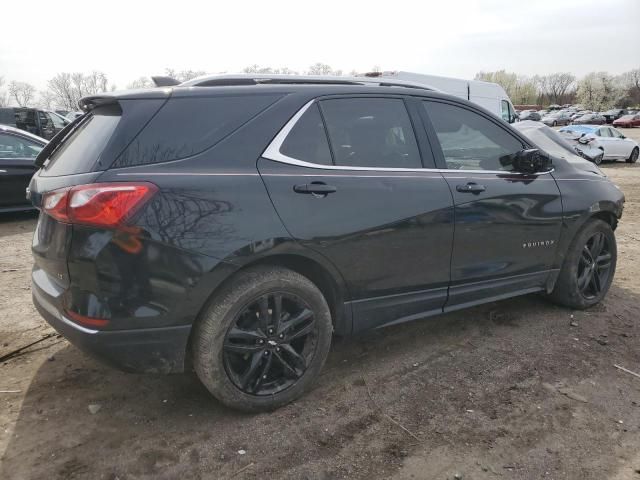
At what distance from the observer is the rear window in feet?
8.20

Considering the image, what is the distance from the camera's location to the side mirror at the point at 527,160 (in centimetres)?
372

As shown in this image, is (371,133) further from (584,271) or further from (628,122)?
(628,122)

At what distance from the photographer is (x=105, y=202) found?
7.54ft

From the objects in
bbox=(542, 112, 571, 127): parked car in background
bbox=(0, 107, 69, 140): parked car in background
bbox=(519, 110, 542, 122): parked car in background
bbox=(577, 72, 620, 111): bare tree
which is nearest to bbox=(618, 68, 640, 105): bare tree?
bbox=(577, 72, 620, 111): bare tree

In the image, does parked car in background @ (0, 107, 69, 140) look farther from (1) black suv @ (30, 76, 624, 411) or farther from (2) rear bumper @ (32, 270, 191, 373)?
(2) rear bumper @ (32, 270, 191, 373)

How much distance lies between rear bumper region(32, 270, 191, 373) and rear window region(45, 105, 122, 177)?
62 cm

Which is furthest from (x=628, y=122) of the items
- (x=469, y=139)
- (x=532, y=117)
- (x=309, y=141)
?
(x=309, y=141)

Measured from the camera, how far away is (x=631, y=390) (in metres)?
3.15

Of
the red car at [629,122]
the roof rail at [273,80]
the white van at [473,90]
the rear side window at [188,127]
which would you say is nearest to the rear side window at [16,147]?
the roof rail at [273,80]

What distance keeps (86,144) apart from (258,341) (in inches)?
53.7

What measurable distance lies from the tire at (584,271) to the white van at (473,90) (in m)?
8.45

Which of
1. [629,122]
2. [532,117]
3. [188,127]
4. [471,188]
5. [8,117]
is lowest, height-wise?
[629,122]

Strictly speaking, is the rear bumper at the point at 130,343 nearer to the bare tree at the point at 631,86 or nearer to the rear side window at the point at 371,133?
the rear side window at the point at 371,133

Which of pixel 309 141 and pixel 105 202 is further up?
pixel 309 141
